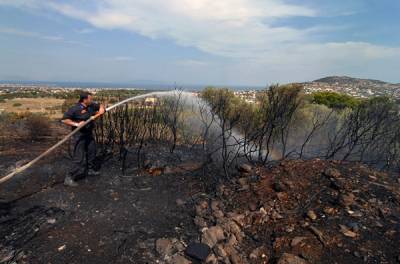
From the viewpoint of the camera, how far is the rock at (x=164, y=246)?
4127 mm

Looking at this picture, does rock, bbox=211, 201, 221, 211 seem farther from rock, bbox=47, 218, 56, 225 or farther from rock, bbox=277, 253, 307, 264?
rock, bbox=47, 218, 56, 225

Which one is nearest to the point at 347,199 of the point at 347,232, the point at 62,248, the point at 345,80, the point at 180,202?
the point at 347,232

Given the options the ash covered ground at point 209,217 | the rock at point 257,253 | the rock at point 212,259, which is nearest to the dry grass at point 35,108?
the ash covered ground at point 209,217

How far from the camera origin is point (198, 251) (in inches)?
163

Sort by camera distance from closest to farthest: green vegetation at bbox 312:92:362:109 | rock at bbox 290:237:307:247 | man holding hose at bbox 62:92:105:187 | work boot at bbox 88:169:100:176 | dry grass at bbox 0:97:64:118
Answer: rock at bbox 290:237:307:247, man holding hose at bbox 62:92:105:187, work boot at bbox 88:169:100:176, green vegetation at bbox 312:92:362:109, dry grass at bbox 0:97:64:118

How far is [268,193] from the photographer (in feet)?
18.0

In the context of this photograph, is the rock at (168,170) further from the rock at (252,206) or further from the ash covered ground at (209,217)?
the rock at (252,206)

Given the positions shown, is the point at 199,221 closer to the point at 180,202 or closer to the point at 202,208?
the point at 202,208

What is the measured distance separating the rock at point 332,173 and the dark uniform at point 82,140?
4495mm

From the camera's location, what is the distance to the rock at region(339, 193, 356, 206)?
193 inches

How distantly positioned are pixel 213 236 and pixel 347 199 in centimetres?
226

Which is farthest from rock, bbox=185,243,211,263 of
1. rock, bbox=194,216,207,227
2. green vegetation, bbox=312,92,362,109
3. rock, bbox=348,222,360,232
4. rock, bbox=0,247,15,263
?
green vegetation, bbox=312,92,362,109

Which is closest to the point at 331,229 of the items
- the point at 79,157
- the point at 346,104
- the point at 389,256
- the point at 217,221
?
the point at 389,256

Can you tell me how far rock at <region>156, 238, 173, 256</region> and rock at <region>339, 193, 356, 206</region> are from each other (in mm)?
2752
